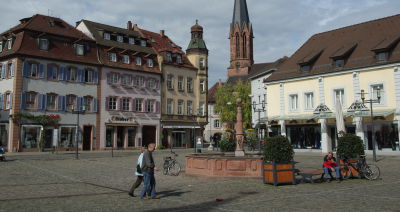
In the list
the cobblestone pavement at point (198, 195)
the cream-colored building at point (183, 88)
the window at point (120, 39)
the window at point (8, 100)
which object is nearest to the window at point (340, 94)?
the cobblestone pavement at point (198, 195)

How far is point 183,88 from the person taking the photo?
52531 mm

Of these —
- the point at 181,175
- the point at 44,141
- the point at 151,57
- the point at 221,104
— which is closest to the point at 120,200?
the point at 181,175

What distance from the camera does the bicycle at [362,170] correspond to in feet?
48.5

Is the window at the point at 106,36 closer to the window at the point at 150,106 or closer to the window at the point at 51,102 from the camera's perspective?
the window at the point at 150,106

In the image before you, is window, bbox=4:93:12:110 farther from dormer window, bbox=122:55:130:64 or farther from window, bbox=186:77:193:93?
window, bbox=186:77:193:93

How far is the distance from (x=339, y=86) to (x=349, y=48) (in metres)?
3.37

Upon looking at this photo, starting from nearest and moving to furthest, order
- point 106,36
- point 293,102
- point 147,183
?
point 147,183, point 293,102, point 106,36

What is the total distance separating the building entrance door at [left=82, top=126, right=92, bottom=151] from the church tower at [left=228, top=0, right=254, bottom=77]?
57163 mm

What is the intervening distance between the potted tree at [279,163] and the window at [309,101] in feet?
73.2

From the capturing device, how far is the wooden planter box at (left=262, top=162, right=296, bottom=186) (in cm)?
1318

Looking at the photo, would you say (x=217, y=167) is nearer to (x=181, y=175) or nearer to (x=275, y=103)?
(x=181, y=175)

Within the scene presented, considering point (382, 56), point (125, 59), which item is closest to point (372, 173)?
point (382, 56)

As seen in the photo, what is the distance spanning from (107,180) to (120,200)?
4921 millimetres

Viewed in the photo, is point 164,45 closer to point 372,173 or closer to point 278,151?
point 372,173
